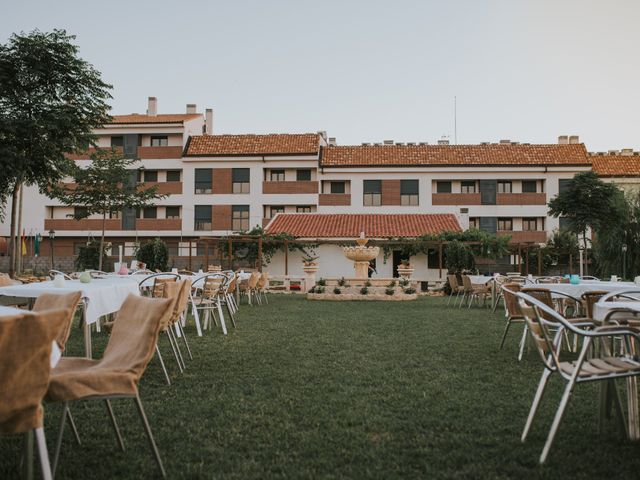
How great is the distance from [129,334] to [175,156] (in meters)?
37.3

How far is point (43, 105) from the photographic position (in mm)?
18719

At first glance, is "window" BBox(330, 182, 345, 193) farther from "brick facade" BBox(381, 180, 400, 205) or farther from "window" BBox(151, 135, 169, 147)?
"window" BBox(151, 135, 169, 147)

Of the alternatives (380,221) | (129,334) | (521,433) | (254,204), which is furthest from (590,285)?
(254,204)

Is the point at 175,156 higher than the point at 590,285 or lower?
higher

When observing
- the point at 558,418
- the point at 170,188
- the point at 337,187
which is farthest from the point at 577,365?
the point at 170,188

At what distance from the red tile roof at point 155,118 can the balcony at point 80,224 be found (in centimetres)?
648

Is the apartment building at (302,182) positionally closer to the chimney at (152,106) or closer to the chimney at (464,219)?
the chimney at (464,219)

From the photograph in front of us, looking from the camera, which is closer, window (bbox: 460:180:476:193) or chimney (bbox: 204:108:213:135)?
window (bbox: 460:180:476:193)

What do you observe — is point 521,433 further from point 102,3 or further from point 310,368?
point 102,3

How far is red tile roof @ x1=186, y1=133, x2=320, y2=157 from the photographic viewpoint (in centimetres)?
3875

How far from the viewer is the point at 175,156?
1556 inches

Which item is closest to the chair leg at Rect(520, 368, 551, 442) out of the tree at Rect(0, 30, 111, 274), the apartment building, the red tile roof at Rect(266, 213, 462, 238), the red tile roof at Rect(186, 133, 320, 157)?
the tree at Rect(0, 30, 111, 274)

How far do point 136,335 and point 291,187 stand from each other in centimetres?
3539

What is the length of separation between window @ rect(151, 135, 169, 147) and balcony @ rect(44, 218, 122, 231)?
5561mm
